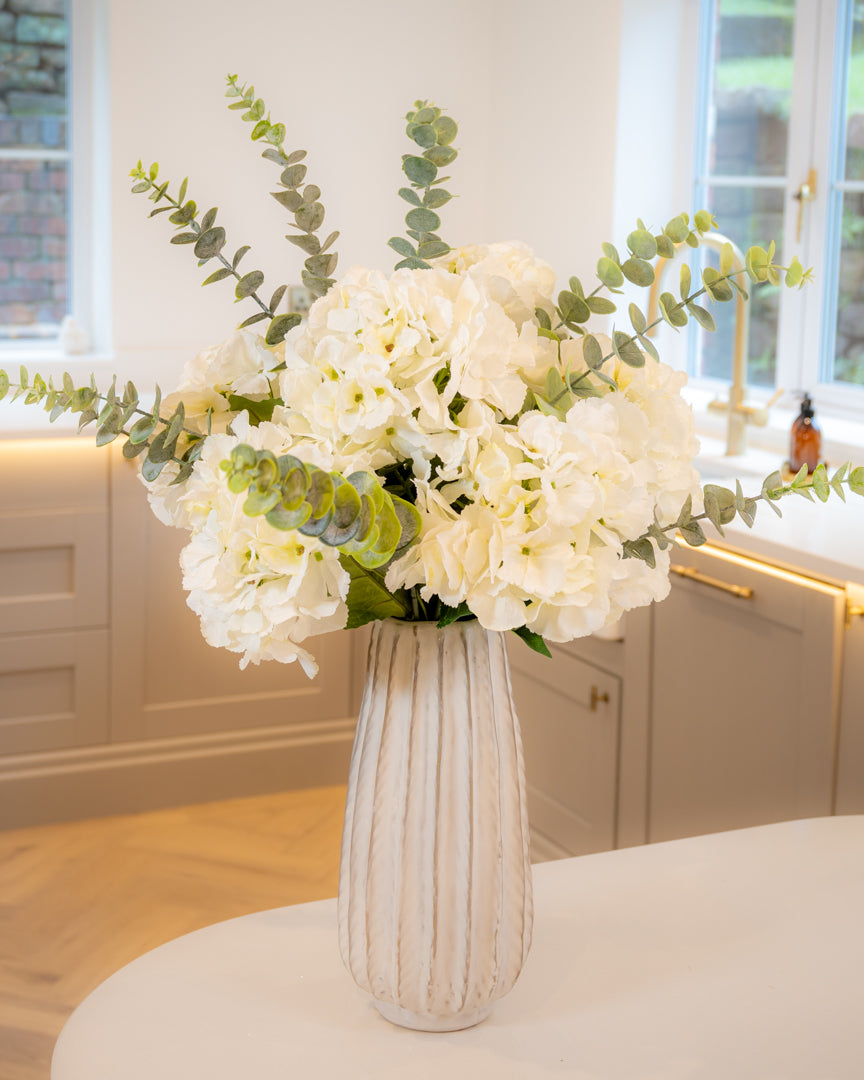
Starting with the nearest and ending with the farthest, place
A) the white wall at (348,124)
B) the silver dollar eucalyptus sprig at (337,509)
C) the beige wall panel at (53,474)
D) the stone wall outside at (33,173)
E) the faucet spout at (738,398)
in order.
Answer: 1. the silver dollar eucalyptus sprig at (337,509)
2. the faucet spout at (738,398)
3. the beige wall panel at (53,474)
4. the white wall at (348,124)
5. the stone wall outside at (33,173)

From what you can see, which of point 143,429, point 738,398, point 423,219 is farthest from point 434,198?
point 738,398

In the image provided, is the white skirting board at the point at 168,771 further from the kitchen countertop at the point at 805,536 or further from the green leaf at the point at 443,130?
the green leaf at the point at 443,130

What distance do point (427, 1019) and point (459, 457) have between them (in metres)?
0.36

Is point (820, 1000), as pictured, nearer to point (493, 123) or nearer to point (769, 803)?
point (769, 803)

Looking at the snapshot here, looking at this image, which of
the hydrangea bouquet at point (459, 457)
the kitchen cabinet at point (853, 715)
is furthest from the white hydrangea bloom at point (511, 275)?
the kitchen cabinet at point (853, 715)

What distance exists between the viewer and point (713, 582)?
7.01 ft

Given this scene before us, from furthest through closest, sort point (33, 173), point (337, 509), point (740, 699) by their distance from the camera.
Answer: point (33, 173), point (740, 699), point (337, 509)

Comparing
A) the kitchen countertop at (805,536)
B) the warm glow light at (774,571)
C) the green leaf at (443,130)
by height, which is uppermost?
the green leaf at (443,130)

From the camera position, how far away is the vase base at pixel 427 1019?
0.83m

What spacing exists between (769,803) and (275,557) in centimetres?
155

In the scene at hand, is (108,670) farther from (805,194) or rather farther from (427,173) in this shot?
(427,173)

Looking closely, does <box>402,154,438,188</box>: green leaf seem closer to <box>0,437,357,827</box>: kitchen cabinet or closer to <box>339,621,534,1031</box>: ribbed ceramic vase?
<box>339,621,534,1031</box>: ribbed ceramic vase

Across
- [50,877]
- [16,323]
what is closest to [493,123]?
[16,323]

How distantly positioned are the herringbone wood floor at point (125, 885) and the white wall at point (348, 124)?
118 centimetres
